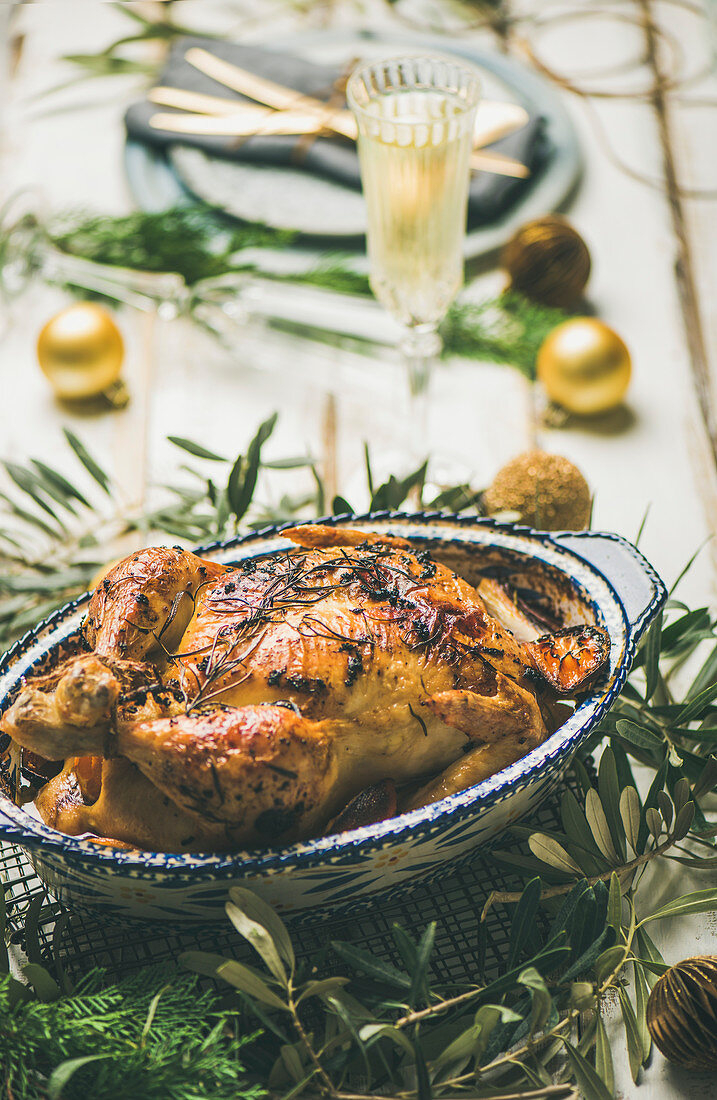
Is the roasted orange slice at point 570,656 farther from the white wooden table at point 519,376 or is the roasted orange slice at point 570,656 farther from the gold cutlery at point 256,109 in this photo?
the gold cutlery at point 256,109

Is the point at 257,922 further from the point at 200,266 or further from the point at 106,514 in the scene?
the point at 200,266

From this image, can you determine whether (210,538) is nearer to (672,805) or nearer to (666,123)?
(672,805)

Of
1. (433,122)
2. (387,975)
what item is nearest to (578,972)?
(387,975)

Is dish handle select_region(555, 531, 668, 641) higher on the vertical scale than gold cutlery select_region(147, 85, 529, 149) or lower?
lower

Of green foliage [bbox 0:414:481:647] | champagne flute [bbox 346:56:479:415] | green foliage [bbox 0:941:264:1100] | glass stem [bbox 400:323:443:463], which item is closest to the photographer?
green foliage [bbox 0:941:264:1100]

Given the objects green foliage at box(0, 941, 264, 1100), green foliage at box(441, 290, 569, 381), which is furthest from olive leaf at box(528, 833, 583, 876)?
green foliage at box(441, 290, 569, 381)

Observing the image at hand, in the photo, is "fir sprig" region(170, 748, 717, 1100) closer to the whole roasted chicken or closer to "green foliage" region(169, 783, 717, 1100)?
"green foliage" region(169, 783, 717, 1100)

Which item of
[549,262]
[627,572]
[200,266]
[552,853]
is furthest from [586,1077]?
[200,266]

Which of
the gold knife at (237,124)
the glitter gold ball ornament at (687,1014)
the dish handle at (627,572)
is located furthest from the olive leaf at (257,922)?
the gold knife at (237,124)
